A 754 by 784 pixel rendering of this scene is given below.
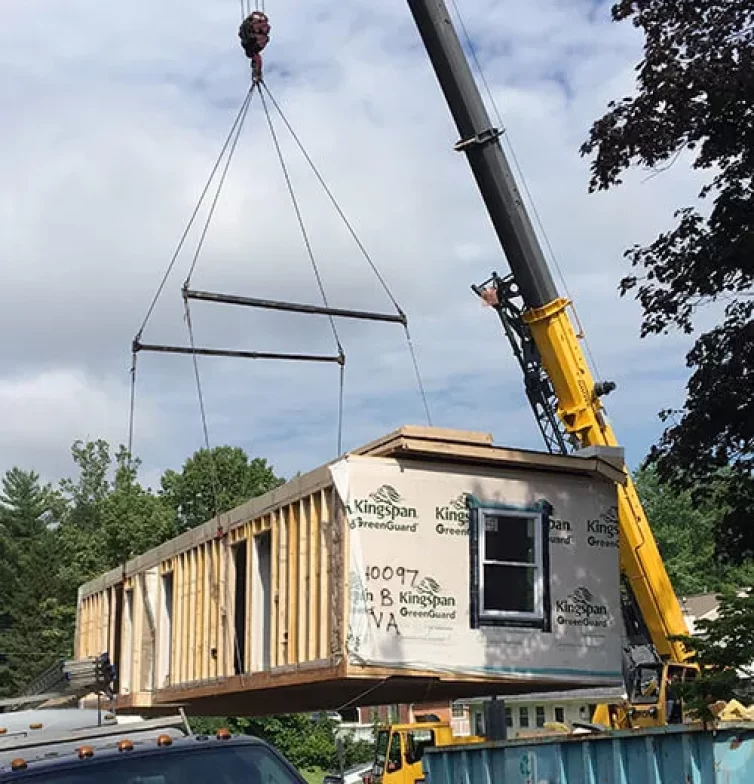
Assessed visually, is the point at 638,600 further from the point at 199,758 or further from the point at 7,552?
the point at 7,552

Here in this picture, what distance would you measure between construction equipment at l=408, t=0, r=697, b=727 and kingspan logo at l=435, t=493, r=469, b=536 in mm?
2213

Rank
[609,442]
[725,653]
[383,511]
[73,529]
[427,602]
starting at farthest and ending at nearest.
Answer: [73,529], [609,442], [427,602], [383,511], [725,653]

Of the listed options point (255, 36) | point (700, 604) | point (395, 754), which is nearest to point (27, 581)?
point (700, 604)

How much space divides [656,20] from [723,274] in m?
2.82

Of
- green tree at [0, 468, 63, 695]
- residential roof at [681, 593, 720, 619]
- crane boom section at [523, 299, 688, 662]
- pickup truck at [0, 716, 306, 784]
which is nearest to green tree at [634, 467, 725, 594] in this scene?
residential roof at [681, 593, 720, 619]

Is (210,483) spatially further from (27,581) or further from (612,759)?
(612,759)

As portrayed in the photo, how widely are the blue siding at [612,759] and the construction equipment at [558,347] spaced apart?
4108 millimetres

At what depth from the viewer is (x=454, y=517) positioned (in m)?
12.9

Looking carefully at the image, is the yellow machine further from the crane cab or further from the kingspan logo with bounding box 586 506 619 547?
the kingspan logo with bounding box 586 506 619 547

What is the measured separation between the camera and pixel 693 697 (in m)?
12.1

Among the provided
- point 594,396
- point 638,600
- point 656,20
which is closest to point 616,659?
point 638,600

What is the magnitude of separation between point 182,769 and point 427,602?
6609mm

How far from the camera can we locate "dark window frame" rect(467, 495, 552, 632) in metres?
12.9

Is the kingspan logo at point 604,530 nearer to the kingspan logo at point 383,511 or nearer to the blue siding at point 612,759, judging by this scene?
the kingspan logo at point 383,511
